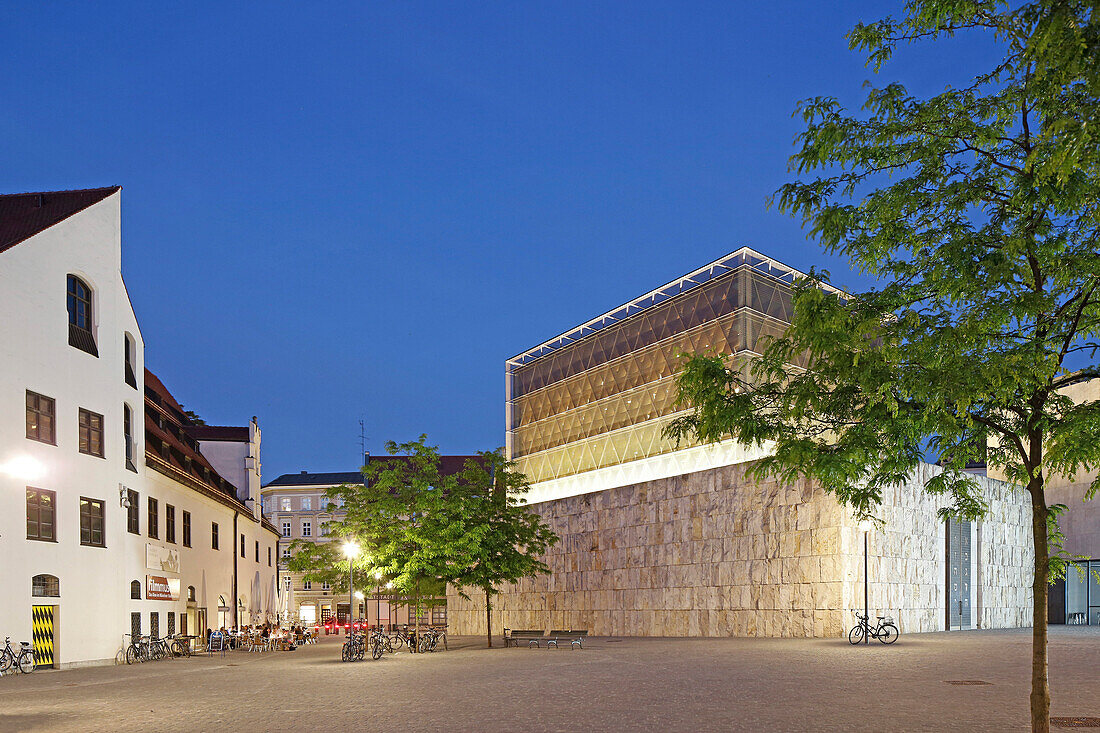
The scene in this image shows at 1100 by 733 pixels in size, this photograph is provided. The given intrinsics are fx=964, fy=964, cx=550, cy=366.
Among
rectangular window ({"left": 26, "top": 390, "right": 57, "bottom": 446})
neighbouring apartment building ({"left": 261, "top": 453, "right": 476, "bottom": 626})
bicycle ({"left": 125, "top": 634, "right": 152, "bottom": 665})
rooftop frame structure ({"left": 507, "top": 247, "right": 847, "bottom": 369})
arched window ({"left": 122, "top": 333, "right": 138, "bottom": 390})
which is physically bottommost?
neighbouring apartment building ({"left": 261, "top": 453, "right": 476, "bottom": 626})

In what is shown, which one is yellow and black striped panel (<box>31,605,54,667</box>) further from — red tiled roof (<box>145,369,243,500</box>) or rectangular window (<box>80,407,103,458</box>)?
red tiled roof (<box>145,369,243,500</box>)

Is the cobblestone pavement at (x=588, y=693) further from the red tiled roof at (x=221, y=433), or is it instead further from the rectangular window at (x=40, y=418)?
the red tiled roof at (x=221, y=433)

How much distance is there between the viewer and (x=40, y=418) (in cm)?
3067

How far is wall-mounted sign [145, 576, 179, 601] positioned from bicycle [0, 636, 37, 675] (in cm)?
817

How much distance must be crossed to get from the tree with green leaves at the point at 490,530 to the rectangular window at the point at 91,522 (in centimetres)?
1240

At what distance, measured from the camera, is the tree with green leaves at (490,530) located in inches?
1462

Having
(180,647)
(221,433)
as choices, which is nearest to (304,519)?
(221,433)

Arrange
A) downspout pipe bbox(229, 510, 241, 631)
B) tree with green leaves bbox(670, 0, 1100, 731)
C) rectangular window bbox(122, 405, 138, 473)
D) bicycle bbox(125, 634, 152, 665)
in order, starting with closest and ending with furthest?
tree with green leaves bbox(670, 0, 1100, 731), bicycle bbox(125, 634, 152, 665), rectangular window bbox(122, 405, 138, 473), downspout pipe bbox(229, 510, 241, 631)

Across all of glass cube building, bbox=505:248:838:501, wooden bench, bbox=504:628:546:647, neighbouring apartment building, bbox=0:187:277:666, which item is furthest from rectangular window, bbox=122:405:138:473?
glass cube building, bbox=505:248:838:501

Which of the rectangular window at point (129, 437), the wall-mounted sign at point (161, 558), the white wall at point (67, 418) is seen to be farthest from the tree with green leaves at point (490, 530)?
the white wall at point (67, 418)

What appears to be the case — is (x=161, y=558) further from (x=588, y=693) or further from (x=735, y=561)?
(x=588, y=693)

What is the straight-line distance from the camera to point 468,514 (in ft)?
122

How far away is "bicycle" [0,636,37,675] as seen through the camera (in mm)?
27519

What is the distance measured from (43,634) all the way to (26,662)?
5.14 ft
